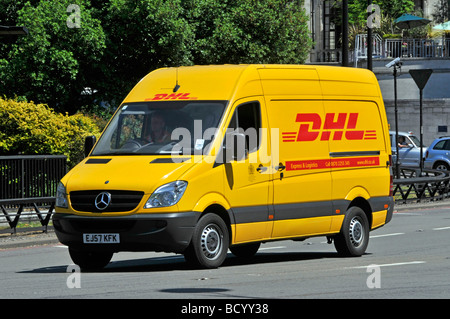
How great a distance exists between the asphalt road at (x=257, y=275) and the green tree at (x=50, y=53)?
649 inches

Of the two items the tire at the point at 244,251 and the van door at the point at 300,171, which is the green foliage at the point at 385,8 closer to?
the tire at the point at 244,251

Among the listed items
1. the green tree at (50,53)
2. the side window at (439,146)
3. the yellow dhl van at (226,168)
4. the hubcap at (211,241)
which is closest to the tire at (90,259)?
the yellow dhl van at (226,168)

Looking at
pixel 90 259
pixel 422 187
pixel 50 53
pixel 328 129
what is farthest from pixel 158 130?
pixel 50 53

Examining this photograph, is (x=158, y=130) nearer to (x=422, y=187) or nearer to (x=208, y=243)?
(x=208, y=243)

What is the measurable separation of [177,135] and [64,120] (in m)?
14.9

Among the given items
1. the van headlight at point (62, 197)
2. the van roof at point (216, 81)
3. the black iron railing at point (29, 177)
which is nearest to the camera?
the van headlight at point (62, 197)

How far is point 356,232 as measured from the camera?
51.1ft

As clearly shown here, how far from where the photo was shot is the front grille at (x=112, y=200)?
1262 cm

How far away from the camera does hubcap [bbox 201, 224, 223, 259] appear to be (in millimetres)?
12992

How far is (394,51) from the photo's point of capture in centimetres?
5381

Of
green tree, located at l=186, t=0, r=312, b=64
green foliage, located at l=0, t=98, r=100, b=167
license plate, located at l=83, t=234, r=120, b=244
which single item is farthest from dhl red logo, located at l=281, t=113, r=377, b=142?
green tree, located at l=186, t=0, r=312, b=64
